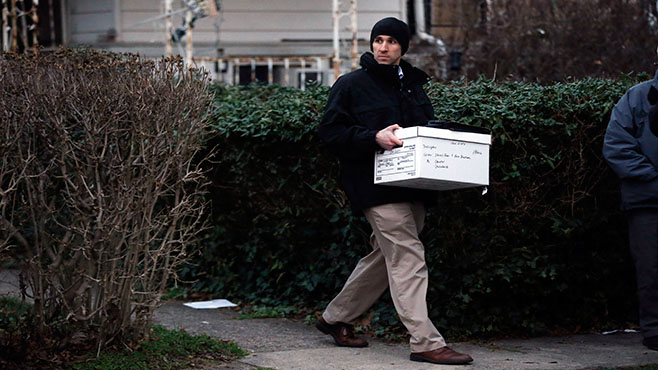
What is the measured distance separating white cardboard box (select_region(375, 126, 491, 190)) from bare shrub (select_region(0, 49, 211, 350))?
1.07 metres

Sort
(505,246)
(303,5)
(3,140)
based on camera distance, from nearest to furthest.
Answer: (3,140)
(505,246)
(303,5)

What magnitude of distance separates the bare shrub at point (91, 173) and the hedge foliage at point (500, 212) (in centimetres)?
122

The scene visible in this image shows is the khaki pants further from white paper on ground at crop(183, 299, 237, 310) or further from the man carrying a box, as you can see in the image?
white paper on ground at crop(183, 299, 237, 310)

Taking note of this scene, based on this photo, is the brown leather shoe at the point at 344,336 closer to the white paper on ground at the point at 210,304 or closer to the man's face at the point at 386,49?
the man's face at the point at 386,49

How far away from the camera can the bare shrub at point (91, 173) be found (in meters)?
4.79

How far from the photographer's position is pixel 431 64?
13.1 metres

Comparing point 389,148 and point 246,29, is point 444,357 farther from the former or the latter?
point 246,29

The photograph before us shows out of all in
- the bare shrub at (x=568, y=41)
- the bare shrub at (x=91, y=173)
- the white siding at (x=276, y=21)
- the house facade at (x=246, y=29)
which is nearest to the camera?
the bare shrub at (x=91, y=173)

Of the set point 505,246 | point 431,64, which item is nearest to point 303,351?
point 505,246

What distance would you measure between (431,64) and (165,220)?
8.42 metres

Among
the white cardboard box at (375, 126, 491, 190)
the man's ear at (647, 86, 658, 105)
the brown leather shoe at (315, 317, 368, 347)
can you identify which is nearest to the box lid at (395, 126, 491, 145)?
the white cardboard box at (375, 126, 491, 190)

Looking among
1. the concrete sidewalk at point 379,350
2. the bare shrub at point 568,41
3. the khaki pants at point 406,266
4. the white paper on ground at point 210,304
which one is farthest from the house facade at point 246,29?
the khaki pants at point 406,266

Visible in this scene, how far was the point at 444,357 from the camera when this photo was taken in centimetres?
529

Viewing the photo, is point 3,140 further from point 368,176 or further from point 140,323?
point 368,176
